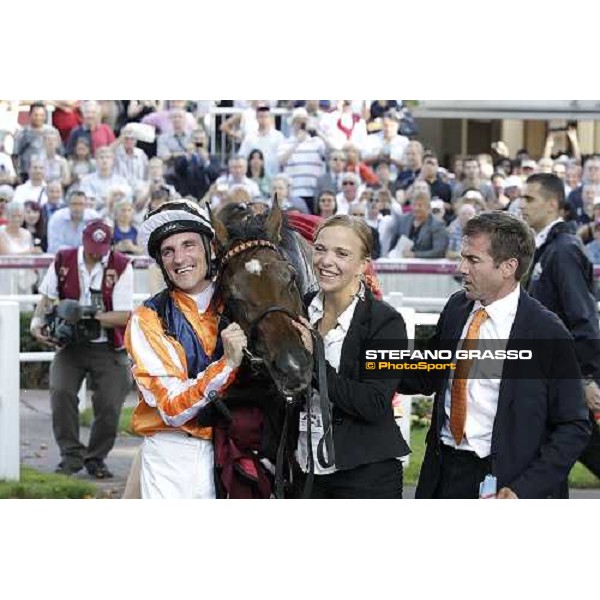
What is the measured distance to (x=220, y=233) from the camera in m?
4.53

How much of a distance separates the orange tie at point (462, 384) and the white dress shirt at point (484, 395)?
0.04ft

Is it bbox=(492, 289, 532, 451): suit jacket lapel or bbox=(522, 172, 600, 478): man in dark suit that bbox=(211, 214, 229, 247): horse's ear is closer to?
bbox=(492, 289, 532, 451): suit jacket lapel

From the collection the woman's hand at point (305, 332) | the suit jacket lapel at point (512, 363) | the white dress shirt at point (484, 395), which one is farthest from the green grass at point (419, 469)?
the woman's hand at point (305, 332)

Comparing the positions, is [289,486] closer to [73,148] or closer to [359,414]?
[359,414]

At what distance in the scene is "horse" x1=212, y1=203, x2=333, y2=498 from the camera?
14.3 ft

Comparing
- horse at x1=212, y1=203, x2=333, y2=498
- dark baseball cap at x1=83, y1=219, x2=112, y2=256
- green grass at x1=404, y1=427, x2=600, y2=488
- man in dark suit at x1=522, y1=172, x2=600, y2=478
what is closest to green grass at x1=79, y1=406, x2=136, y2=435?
dark baseball cap at x1=83, y1=219, x2=112, y2=256

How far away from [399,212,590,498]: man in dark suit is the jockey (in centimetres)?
69

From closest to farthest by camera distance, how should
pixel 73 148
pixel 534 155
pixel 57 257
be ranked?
pixel 534 155 < pixel 73 148 < pixel 57 257

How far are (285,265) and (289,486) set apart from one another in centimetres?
68

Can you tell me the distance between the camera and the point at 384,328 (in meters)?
4.53

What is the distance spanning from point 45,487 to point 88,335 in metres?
0.89

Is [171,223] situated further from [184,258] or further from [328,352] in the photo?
[328,352]

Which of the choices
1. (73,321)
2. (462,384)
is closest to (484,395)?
(462,384)
